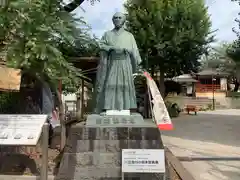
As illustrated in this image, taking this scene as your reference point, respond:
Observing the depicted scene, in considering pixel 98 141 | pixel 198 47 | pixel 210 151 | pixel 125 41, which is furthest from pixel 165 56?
pixel 98 141

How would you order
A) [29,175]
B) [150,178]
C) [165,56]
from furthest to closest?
[165,56] < [29,175] < [150,178]

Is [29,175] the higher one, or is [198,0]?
[198,0]

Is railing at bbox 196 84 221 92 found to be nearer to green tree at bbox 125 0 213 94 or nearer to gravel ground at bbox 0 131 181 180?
green tree at bbox 125 0 213 94

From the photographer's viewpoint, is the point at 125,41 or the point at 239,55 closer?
the point at 125,41

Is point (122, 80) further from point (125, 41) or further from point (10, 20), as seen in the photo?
point (10, 20)

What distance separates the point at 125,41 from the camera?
23.4ft

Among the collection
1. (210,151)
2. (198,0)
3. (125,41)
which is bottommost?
(210,151)

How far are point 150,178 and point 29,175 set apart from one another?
83.2 inches

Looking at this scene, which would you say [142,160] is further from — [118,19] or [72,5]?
[72,5]

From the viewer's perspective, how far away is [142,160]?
4871mm

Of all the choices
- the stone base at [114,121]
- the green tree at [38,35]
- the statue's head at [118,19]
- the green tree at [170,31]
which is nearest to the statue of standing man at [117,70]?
the statue's head at [118,19]

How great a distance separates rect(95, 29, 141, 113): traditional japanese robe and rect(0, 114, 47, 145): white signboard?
6.31 feet

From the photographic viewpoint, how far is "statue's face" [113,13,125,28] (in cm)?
712

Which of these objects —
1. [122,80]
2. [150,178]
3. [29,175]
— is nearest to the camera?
[150,178]
